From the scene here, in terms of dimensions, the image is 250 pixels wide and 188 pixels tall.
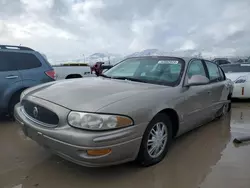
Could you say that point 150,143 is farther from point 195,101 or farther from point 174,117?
point 195,101

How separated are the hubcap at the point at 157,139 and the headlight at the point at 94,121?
625 mm

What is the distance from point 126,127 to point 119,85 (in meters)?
0.83

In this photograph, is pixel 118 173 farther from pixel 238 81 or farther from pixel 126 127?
pixel 238 81

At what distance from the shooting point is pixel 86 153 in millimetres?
2279

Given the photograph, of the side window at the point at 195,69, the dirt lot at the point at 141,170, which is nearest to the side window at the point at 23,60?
the dirt lot at the point at 141,170

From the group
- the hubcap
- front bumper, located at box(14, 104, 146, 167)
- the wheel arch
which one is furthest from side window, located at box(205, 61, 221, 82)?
front bumper, located at box(14, 104, 146, 167)

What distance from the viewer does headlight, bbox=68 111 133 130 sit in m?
2.29

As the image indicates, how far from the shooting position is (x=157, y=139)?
9.56 ft

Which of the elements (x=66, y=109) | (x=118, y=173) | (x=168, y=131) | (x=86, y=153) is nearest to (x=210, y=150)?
(x=168, y=131)

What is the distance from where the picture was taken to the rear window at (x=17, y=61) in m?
4.79

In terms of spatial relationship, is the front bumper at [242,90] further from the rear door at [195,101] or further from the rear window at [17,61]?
the rear window at [17,61]

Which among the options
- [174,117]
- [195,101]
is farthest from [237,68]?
[174,117]

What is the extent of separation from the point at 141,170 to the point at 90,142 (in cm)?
91

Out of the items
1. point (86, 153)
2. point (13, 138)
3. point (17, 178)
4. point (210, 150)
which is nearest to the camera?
point (86, 153)
